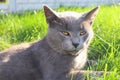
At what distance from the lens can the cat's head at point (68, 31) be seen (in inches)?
118

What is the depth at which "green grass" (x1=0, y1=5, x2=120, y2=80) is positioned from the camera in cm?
324

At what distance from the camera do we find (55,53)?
3.18 metres

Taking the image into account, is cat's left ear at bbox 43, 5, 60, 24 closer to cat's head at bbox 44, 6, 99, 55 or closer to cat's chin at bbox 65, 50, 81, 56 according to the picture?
cat's head at bbox 44, 6, 99, 55

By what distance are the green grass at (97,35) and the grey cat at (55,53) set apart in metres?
0.24

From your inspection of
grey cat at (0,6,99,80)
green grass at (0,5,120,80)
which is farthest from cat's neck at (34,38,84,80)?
green grass at (0,5,120,80)

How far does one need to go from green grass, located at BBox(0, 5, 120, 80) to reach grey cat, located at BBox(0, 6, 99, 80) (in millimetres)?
244

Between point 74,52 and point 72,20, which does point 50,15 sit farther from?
point 74,52

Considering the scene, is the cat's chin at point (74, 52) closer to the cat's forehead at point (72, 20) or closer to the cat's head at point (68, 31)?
the cat's head at point (68, 31)

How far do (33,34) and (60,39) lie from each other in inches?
50.8

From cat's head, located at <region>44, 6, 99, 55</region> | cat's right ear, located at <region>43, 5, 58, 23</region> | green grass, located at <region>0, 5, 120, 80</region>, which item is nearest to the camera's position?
cat's head, located at <region>44, 6, 99, 55</region>

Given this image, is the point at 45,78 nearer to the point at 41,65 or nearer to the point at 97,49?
the point at 41,65

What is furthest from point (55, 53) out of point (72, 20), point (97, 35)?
point (97, 35)

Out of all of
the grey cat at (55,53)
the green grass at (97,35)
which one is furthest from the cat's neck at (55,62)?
the green grass at (97,35)

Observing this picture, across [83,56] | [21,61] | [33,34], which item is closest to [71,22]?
[83,56]
